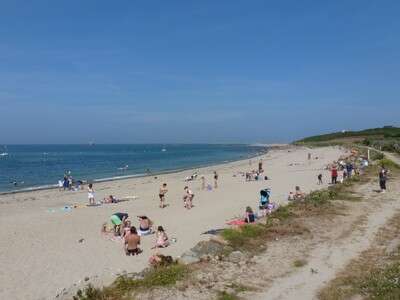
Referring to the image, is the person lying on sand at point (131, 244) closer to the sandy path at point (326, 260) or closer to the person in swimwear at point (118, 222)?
the person in swimwear at point (118, 222)

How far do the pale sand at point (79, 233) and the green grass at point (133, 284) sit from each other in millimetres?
1155

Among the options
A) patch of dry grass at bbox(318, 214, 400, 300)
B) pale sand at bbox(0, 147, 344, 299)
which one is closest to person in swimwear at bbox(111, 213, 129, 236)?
pale sand at bbox(0, 147, 344, 299)

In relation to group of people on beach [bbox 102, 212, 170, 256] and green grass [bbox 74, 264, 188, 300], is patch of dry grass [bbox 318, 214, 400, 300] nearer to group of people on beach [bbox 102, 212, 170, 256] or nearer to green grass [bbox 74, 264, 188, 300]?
green grass [bbox 74, 264, 188, 300]

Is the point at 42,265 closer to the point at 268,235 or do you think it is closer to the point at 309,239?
the point at 268,235

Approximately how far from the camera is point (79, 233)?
1864cm

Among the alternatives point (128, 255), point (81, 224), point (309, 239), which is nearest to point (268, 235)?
point (309, 239)

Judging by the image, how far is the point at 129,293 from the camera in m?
9.78

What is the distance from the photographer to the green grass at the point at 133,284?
375 inches

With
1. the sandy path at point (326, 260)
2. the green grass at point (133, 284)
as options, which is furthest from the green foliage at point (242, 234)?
the green grass at point (133, 284)

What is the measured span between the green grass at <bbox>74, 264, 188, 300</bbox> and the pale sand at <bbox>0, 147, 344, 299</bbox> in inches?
45.5

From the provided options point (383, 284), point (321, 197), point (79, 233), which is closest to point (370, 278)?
point (383, 284)

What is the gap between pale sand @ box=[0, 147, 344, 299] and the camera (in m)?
12.6

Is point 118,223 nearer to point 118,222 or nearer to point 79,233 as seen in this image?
point 118,222

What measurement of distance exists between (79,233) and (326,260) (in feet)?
32.5
